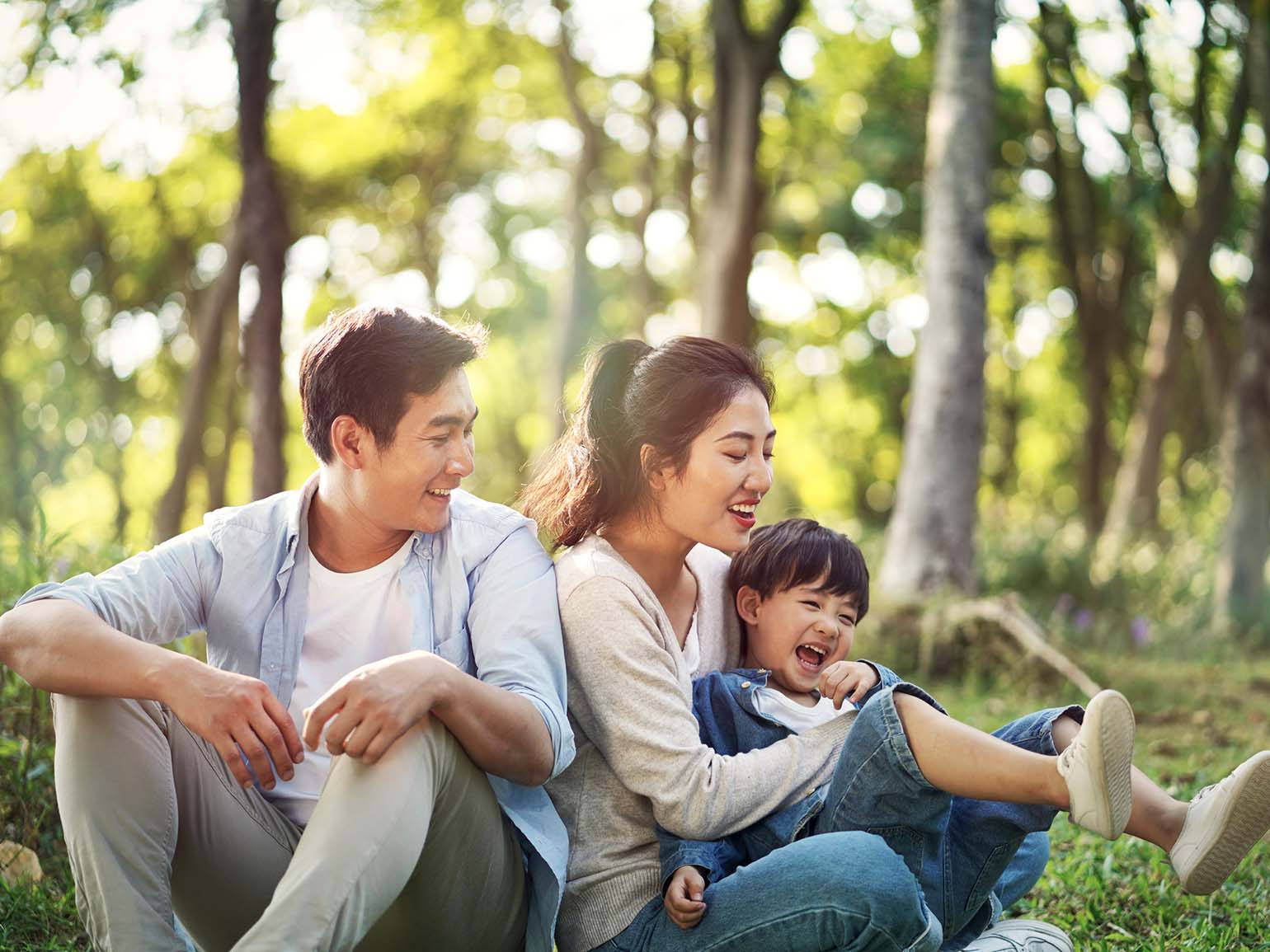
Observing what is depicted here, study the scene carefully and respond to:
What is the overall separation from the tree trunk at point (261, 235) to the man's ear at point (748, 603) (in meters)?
6.12

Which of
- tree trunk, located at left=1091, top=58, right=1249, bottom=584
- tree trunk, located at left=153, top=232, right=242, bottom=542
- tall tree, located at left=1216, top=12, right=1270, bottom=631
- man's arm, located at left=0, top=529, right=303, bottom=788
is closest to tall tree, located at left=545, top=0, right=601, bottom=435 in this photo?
tree trunk, located at left=153, top=232, right=242, bottom=542

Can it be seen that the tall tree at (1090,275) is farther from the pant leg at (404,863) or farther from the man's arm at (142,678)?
the man's arm at (142,678)

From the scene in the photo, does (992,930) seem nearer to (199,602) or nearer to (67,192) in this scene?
(199,602)

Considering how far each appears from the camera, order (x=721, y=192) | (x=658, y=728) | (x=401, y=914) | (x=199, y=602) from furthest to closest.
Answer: (x=721, y=192) → (x=199, y=602) → (x=658, y=728) → (x=401, y=914)

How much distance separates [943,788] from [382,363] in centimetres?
147

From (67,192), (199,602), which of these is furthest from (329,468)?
(67,192)

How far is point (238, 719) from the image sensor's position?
250 cm

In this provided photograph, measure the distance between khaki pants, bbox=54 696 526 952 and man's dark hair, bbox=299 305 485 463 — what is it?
75 cm

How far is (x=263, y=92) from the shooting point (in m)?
9.38

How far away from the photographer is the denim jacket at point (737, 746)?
2.74 m

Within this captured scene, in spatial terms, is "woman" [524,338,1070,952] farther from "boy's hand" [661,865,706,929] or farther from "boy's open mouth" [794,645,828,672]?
"boy's open mouth" [794,645,828,672]

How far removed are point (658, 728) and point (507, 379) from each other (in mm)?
27495

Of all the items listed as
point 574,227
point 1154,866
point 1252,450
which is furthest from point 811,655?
point 574,227

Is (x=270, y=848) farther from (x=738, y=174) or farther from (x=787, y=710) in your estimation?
(x=738, y=174)
